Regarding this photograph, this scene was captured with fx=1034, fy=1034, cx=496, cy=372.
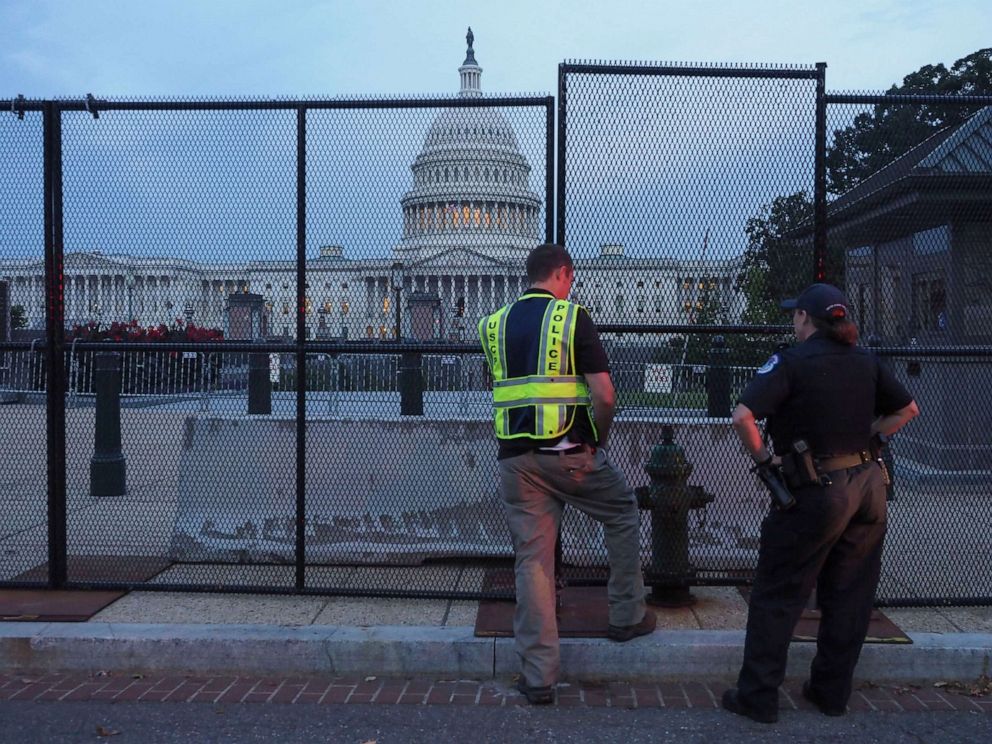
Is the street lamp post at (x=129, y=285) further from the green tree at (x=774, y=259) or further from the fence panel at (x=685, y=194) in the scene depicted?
the green tree at (x=774, y=259)

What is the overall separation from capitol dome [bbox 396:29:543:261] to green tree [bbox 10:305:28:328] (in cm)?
246

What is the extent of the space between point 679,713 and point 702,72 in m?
3.42

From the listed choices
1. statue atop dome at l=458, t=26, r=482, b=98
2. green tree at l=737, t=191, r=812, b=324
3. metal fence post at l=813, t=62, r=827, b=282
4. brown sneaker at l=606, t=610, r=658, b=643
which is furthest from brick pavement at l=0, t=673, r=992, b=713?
statue atop dome at l=458, t=26, r=482, b=98

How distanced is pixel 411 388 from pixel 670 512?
2.01 meters

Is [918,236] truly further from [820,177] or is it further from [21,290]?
[21,290]

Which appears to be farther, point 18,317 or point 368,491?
point 368,491

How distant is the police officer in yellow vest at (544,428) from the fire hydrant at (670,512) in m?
0.87

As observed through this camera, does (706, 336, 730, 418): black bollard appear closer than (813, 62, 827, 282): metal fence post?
No

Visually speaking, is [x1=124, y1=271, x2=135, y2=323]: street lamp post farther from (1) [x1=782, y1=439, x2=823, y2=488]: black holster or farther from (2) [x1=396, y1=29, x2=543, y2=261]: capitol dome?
(1) [x1=782, y1=439, x2=823, y2=488]: black holster

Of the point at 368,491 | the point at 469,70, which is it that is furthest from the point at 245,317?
the point at 469,70

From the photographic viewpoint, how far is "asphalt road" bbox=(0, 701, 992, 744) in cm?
447

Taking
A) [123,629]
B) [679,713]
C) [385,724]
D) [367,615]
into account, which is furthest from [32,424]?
[679,713]

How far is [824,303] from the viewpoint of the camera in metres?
4.55

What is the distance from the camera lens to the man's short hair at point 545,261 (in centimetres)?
498
